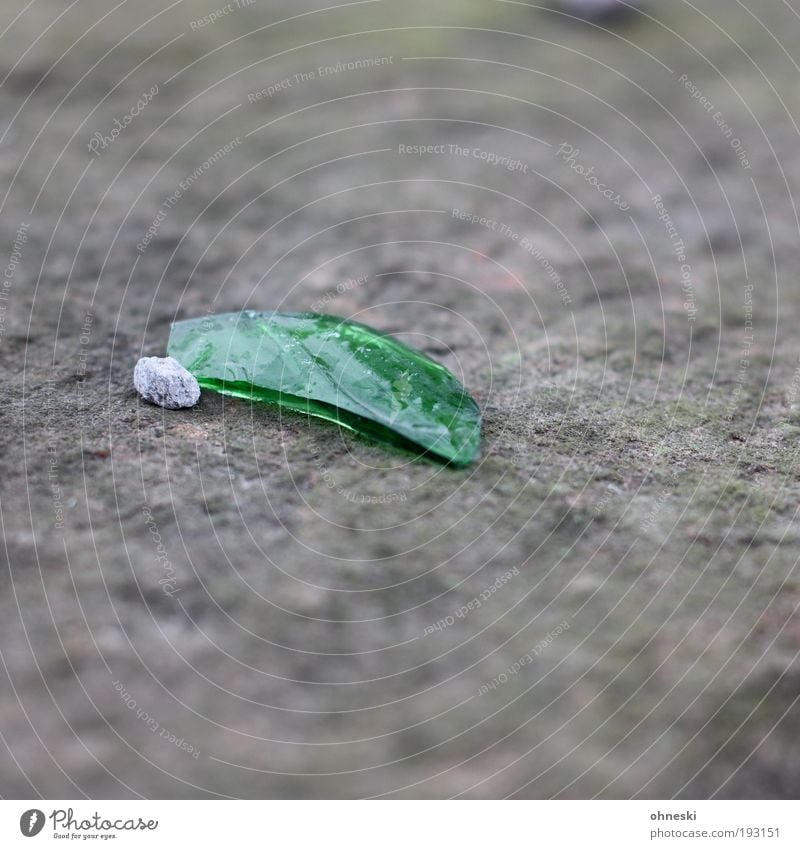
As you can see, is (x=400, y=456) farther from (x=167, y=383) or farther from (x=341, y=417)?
(x=167, y=383)

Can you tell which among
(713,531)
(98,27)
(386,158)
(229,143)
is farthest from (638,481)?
(98,27)

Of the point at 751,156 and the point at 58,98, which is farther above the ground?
the point at 58,98

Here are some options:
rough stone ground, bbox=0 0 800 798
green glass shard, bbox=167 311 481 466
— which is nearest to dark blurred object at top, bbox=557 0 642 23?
rough stone ground, bbox=0 0 800 798

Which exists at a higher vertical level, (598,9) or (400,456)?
(598,9)

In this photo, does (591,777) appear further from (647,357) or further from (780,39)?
(780,39)

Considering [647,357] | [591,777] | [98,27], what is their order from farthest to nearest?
[98,27] < [647,357] < [591,777]

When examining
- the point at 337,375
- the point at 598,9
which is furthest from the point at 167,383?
the point at 598,9
